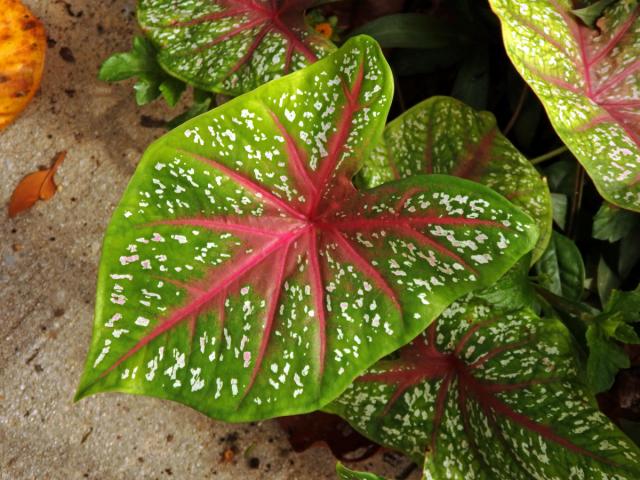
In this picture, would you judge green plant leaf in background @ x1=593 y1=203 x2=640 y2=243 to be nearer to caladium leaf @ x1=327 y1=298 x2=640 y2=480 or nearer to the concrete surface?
caladium leaf @ x1=327 y1=298 x2=640 y2=480

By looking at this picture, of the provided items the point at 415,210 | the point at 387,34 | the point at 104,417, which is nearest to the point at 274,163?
the point at 415,210

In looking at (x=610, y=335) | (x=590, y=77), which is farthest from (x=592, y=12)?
(x=610, y=335)

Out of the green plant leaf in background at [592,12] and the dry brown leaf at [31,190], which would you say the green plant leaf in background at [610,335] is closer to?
the green plant leaf in background at [592,12]

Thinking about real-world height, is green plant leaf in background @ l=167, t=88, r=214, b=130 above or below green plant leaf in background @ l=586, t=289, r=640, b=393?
above

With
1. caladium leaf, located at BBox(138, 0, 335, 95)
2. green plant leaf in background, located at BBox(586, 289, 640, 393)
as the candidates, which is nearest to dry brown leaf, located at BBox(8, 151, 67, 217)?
caladium leaf, located at BBox(138, 0, 335, 95)

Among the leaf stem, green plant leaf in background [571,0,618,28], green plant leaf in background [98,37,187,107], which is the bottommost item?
the leaf stem

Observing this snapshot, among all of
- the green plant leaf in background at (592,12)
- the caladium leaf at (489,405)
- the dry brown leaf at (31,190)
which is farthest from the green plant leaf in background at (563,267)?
the dry brown leaf at (31,190)
